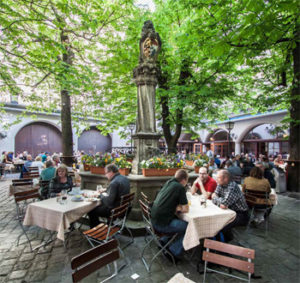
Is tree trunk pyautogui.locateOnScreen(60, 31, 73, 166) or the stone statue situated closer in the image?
the stone statue

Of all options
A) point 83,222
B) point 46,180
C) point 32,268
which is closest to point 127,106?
point 46,180

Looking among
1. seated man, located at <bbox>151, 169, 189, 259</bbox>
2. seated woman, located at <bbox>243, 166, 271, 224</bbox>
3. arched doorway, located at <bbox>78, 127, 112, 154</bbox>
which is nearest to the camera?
seated man, located at <bbox>151, 169, 189, 259</bbox>

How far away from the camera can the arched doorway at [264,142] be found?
1603 centimetres

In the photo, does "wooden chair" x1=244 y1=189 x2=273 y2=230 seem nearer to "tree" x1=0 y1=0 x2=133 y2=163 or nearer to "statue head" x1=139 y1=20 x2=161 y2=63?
"statue head" x1=139 y1=20 x2=161 y2=63

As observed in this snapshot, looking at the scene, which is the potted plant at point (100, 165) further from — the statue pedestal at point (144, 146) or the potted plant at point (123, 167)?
the statue pedestal at point (144, 146)

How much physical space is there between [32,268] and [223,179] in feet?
11.4

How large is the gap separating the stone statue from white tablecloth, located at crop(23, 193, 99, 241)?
9.18ft

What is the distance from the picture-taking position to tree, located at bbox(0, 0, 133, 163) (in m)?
4.93

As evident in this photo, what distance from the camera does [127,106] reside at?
10.5m

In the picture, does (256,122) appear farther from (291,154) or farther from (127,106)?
(127,106)

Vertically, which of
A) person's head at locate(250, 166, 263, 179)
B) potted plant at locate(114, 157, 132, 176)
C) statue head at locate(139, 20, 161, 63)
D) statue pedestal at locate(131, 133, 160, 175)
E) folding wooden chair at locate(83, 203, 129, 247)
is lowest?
folding wooden chair at locate(83, 203, 129, 247)

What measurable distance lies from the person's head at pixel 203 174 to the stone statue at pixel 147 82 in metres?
1.92

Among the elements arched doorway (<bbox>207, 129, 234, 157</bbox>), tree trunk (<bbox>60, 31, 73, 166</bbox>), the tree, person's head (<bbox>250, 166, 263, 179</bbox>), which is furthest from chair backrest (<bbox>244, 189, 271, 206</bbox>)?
arched doorway (<bbox>207, 129, 234, 157</bbox>)

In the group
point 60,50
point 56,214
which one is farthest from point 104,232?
point 60,50
